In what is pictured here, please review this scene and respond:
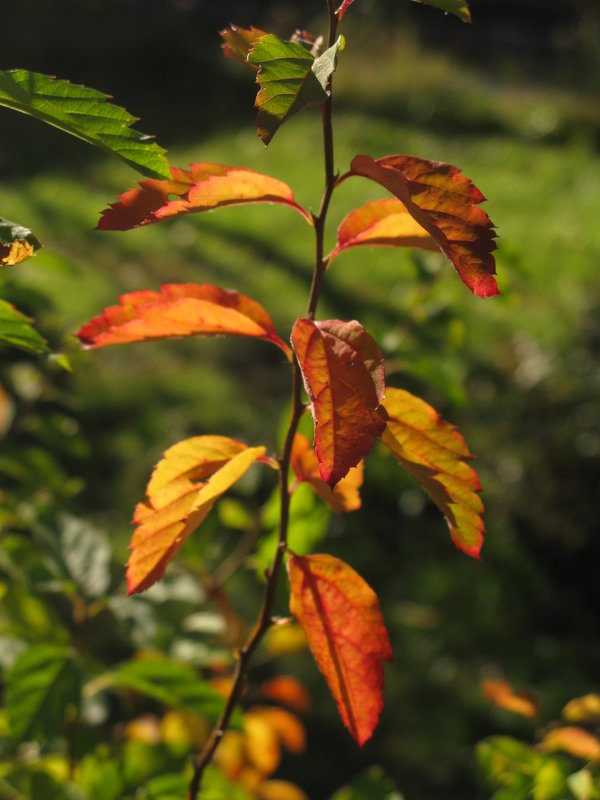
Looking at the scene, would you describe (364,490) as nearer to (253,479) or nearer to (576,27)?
(253,479)

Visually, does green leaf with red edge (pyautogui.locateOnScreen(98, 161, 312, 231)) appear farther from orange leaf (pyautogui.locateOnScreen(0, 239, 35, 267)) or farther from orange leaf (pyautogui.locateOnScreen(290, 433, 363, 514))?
orange leaf (pyautogui.locateOnScreen(290, 433, 363, 514))

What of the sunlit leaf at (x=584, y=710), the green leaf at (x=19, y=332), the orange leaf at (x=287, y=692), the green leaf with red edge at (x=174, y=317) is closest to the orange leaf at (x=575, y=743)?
the sunlit leaf at (x=584, y=710)

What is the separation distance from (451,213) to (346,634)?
346 millimetres

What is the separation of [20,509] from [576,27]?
9.94 meters

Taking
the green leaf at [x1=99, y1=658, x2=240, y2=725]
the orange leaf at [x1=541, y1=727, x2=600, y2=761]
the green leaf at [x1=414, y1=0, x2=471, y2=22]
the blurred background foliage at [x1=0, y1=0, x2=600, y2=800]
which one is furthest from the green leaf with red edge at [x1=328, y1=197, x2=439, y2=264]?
the orange leaf at [x1=541, y1=727, x2=600, y2=761]

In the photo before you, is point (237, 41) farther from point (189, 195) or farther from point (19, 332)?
point (19, 332)

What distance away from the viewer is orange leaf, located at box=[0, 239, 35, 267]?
25.1 inches

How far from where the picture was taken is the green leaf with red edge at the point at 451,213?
2.05 feet

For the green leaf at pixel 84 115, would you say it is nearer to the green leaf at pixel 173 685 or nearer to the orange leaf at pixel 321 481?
the orange leaf at pixel 321 481

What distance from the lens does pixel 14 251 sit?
0.64 m

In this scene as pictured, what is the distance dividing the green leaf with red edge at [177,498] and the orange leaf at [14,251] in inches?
8.5

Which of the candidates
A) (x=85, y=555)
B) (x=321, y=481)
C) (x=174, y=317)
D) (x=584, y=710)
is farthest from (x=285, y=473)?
(x=584, y=710)

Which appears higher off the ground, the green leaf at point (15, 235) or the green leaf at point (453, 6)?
the green leaf at point (453, 6)

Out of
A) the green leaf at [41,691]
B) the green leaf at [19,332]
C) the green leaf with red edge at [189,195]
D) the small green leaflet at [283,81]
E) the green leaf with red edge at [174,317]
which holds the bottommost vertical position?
the green leaf at [41,691]
